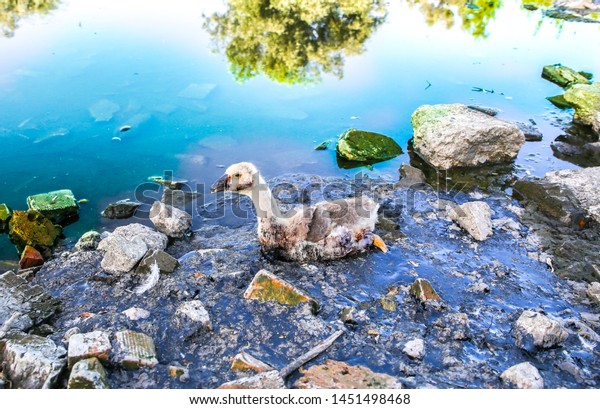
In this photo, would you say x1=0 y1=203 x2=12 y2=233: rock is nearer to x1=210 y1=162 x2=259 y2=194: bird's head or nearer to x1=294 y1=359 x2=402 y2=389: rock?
x1=210 y1=162 x2=259 y2=194: bird's head

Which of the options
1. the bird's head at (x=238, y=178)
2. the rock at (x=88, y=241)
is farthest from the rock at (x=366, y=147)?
the rock at (x=88, y=241)

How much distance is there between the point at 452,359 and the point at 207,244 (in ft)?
11.4

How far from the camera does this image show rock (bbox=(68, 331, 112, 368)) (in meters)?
3.89

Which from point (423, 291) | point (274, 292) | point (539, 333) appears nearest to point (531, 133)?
point (423, 291)

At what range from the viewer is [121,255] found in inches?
219

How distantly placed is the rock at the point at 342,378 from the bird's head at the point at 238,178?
8.05ft

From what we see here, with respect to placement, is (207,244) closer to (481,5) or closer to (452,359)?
(452,359)

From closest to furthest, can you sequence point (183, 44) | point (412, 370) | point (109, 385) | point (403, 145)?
point (109, 385), point (412, 370), point (403, 145), point (183, 44)

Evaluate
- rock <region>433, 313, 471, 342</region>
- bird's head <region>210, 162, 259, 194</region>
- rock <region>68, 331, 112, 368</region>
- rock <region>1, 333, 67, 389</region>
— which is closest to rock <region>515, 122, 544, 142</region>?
rock <region>433, 313, 471, 342</region>

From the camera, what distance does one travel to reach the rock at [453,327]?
15.3ft

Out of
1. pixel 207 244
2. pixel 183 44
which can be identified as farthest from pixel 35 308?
pixel 183 44

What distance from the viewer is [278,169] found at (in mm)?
8297

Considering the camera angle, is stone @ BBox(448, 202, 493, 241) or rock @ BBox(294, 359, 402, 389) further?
stone @ BBox(448, 202, 493, 241)

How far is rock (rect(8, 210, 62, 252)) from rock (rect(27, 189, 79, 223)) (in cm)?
25
